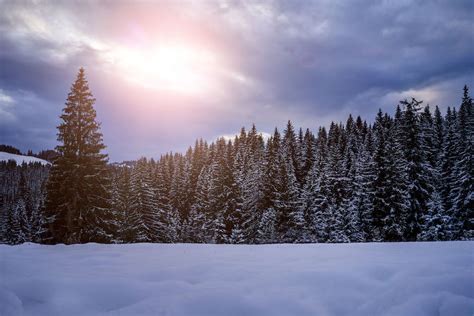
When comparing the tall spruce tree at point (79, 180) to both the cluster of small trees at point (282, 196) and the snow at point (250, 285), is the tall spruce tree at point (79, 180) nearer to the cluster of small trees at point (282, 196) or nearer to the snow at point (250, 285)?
the cluster of small trees at point (282, 196)

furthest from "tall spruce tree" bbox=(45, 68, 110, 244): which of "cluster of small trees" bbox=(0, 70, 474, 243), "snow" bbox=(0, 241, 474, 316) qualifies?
"snow" bbox=(0, 241, 474, 316)

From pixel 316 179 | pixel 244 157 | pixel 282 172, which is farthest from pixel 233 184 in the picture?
pixel 244 157

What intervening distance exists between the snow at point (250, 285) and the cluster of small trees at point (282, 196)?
688 inches

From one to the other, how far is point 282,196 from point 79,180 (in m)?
32.1

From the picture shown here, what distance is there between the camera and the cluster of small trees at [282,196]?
2288 cm

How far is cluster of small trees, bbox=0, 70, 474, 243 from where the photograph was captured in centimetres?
2288

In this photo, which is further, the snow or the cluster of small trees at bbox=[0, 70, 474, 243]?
the cluster of small trees at bbox=[0, 70, 474, 243]

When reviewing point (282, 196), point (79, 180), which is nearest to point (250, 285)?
point (79, 180)

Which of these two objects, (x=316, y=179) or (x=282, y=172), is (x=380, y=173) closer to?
(x=316, y=179)

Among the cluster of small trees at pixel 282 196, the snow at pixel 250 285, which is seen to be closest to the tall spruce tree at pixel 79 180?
the cluster of small trees at pixel 282 196

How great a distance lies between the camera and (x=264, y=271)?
230 inches

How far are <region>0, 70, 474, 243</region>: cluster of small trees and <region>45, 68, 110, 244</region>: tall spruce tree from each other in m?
0.08

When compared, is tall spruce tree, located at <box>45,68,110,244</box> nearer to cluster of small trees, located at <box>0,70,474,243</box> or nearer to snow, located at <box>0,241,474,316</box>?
cluster of small trees, located at <box>0,70,474,243</box>

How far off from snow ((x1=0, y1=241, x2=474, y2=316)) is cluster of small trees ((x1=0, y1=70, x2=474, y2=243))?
688 inches
